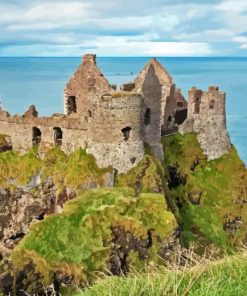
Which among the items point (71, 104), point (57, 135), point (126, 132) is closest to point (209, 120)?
point (126, 132)

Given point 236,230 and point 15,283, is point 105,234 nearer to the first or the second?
point 15,283

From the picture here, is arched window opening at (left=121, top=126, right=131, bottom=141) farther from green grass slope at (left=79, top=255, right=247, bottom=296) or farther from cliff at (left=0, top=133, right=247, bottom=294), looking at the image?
green grass slope at (left=79, top=255, right=247, bottom=296)

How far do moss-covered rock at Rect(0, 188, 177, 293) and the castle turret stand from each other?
12036mm

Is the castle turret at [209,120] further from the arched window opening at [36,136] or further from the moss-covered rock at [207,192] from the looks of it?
the arched window opening at [36,136]

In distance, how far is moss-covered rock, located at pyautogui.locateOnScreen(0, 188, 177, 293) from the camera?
2981 centimetres

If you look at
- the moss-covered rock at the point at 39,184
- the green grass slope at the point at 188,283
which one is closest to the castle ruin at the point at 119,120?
the moss-covered rock at the point at 39,184

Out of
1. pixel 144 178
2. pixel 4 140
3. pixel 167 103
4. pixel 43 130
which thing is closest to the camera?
pixel 144 178

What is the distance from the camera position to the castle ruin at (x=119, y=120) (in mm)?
36250

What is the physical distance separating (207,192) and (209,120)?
601 centimetres

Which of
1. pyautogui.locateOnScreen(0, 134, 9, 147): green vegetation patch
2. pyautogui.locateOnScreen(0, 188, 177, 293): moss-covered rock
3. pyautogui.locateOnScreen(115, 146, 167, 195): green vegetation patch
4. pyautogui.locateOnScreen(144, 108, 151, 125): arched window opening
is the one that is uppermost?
pyautogui.locateOnScreen(144, 108, 151, 125): arched window opening

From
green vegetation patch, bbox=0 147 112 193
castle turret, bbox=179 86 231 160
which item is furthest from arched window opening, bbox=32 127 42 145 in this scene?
castle turret, bbox=179 86 231 160

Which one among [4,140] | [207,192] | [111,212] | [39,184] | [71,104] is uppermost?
[71,104]

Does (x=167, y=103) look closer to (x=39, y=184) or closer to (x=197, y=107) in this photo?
(x=197, y=107)

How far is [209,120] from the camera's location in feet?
147
